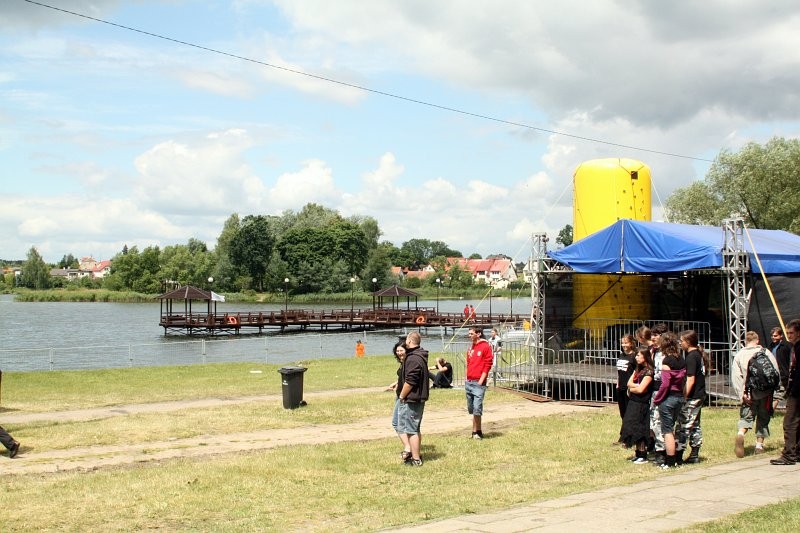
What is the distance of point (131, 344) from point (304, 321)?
2610cm

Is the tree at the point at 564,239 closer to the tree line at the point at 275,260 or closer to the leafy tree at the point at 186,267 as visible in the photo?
the tree line at the point at 275,260

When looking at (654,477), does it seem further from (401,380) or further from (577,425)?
(577,425)

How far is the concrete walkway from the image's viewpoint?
7.47 m

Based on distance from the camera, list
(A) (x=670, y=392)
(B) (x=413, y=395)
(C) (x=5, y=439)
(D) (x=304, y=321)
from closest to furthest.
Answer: (A) (x=670, y=392), (B) (x=413, y=395), (C) (x=5, y=439), (D) (x=304, y=321)

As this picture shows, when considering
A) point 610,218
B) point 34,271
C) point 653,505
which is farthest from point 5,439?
point 34,271

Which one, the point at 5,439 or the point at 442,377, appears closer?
the point at 5,439

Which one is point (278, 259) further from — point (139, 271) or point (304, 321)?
point (304, 321)

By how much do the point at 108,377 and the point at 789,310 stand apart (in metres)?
20.2

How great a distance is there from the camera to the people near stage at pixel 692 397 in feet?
35.4

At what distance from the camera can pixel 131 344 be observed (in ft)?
146

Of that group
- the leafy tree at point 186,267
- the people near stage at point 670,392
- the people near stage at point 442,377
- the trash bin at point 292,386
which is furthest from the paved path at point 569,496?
the leafy tree at point 186,267

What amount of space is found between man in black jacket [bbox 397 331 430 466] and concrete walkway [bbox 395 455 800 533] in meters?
2.87

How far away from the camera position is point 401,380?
11.4 meters

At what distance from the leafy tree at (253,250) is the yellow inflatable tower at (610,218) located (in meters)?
113
